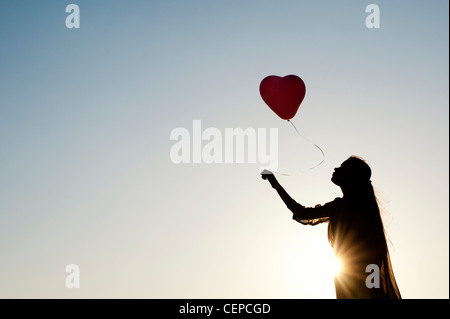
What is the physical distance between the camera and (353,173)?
204 inches

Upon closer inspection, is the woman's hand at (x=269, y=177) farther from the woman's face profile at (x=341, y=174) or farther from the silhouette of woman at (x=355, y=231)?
the woman's face profile at (x=341, y=174)

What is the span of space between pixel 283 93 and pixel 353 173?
252 cm

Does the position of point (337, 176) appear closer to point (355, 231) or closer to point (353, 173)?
point (353, 173)

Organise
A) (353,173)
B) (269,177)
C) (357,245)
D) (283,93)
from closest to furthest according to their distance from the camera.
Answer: (357,245) < (353,173) < (269,177) < (283,93)

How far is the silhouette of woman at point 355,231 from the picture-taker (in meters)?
4.75

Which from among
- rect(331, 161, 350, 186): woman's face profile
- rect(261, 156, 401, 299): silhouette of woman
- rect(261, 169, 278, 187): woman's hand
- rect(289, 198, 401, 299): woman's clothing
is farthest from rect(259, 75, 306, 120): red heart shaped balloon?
rect(289, 198, 401, 299): woman's clothing

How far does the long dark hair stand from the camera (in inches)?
191

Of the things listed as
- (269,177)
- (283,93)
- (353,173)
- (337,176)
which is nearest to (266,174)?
(269,177)

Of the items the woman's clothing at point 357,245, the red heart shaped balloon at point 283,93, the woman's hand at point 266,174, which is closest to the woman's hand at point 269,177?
the woman's hand at point 266,174

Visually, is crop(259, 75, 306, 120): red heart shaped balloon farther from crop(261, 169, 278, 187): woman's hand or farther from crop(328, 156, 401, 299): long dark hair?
crop(328, 156, 401, 299): long dark hair
